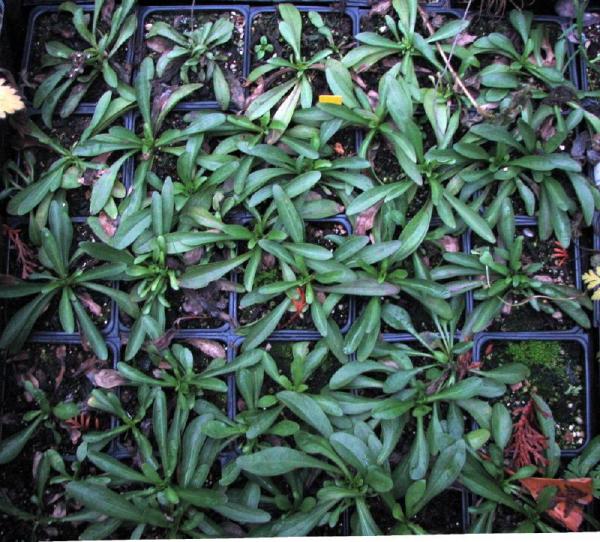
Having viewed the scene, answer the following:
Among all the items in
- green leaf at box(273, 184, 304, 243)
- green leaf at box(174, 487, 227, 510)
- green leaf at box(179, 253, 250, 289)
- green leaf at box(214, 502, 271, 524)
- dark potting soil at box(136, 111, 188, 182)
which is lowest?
green leaf at box(214, 502, 271, 524)

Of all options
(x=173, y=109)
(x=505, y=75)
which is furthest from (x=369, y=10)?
(x=173, y=109)

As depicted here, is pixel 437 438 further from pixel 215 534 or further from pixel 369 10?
pixel 369 10

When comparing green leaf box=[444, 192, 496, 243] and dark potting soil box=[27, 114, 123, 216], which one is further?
dark potting soil box=[27, 114, 123, 216]

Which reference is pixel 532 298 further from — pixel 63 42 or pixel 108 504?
pixel 63 42

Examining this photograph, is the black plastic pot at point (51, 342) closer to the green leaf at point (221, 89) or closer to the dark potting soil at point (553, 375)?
the green leaf at point (221, 89)

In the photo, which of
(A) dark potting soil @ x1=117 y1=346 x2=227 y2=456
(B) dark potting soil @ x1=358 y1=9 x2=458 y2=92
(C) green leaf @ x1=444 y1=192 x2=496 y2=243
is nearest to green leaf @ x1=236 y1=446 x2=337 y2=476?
(A) dark potting soil @ x1=117 y1=346 x2=227 y2=456

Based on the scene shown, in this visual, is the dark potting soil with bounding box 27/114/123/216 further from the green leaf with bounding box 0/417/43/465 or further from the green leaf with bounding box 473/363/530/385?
the green leaf with bounding box 473/363/530/385
